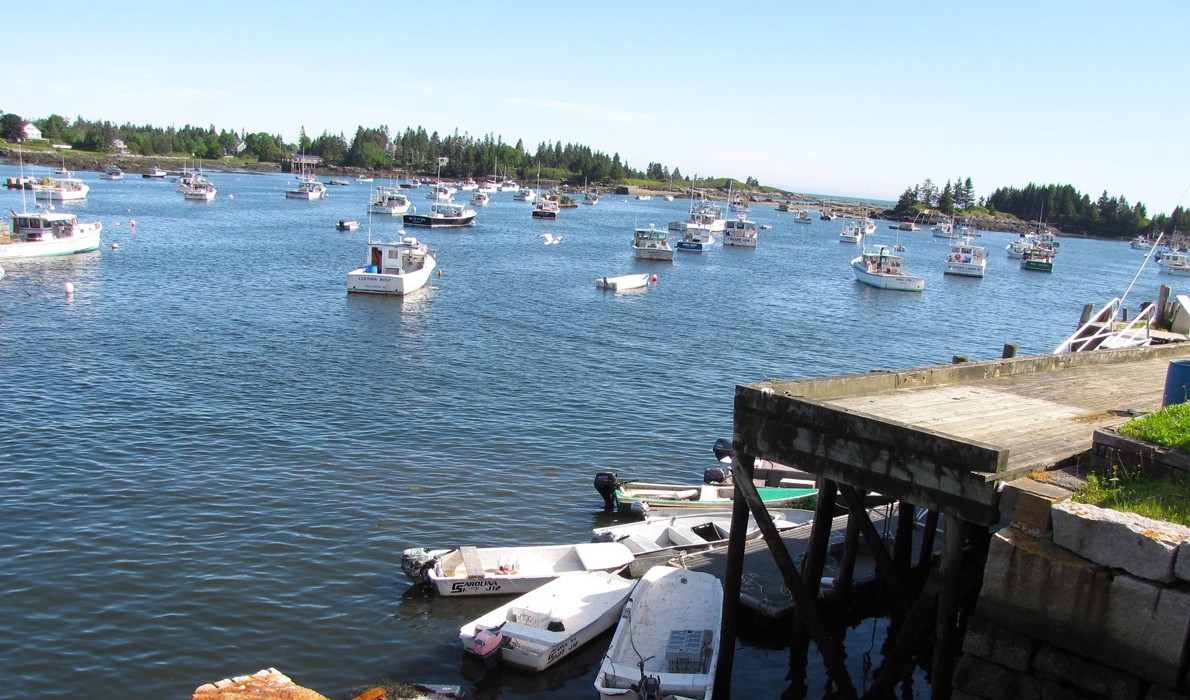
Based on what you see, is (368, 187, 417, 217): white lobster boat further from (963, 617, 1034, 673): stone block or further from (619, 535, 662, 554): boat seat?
(963, 617, 1034, 673): stone block

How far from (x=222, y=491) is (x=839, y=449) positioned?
16908 mm

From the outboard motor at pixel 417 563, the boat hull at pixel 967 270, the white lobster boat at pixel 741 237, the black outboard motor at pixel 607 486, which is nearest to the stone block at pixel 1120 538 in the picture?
the outboard motor at pixel 417 563

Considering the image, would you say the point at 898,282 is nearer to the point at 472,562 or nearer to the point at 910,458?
the point at 472,562

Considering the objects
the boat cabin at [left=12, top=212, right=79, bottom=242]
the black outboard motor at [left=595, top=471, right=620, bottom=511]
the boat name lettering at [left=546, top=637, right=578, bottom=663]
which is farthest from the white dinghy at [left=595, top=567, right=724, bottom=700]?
the boat cabin at [left=12, top=212, right=79, bottom=242]

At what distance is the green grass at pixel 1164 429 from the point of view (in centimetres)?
1161

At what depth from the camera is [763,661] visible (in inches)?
666

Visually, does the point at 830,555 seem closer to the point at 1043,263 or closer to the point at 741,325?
the point at 741,325

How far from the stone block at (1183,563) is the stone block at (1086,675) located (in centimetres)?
132

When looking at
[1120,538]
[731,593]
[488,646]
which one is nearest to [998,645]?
[1120,538]

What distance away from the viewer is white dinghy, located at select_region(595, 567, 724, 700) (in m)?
14.1

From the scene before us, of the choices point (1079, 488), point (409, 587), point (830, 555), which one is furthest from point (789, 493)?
point (1079, 488)

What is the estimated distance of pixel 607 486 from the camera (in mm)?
23688

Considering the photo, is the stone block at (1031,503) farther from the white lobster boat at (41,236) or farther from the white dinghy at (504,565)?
the white lobster boat at (41,236)

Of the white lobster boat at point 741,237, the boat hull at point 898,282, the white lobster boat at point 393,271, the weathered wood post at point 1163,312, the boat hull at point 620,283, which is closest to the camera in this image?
the weathered wood post at point 1163,312
